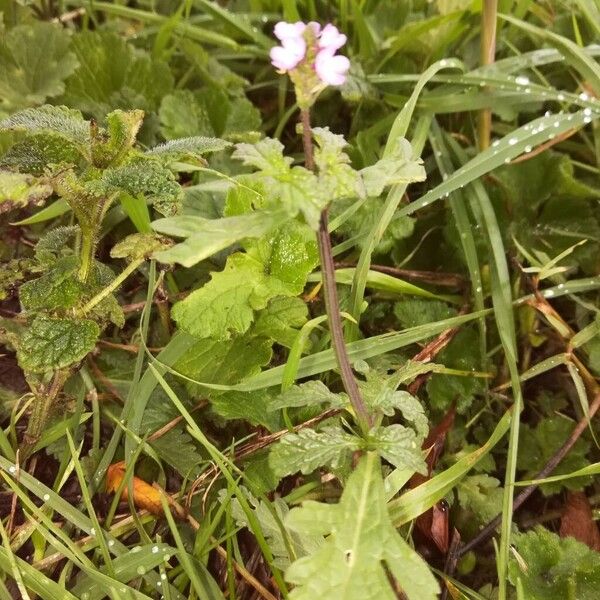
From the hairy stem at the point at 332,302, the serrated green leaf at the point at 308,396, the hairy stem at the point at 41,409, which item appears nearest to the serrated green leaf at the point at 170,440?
the hairy stem at the point at 41,409

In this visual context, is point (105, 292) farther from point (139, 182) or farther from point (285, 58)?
point (285, 58)

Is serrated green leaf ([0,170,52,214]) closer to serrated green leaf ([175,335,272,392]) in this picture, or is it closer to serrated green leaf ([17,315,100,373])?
serrated green leaf ([17,315,100,373])

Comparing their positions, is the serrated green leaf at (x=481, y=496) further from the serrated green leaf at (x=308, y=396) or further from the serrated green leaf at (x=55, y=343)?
the serrated green leaf at (x=55, y=343)

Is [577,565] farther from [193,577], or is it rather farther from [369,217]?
[369,217]

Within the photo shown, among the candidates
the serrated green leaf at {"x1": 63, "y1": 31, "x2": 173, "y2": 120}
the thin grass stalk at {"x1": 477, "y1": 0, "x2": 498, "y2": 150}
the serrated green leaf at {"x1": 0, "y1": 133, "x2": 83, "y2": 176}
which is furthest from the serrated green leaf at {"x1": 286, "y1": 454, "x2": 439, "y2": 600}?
the serrated green leaf at {"x1": 63, "y1": 31, "x2": 173, "y2": 120}

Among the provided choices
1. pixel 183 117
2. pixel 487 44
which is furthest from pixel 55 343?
pixel 487 44
